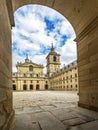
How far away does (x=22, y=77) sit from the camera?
61.1 metres

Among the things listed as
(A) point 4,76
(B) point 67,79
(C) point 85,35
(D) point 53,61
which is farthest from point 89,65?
(D) point 53,61

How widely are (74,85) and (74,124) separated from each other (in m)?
40.4

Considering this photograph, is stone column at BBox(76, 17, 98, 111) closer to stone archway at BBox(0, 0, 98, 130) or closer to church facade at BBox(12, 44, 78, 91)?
stone archway at BBox(0, 0, 98, 130)

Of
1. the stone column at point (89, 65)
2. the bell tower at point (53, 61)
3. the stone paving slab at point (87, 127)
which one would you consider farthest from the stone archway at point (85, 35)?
the bell tower at point (53, 61)

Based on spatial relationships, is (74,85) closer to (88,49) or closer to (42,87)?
(42,87)

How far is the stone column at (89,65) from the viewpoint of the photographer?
190 inches

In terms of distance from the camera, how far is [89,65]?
208 inches

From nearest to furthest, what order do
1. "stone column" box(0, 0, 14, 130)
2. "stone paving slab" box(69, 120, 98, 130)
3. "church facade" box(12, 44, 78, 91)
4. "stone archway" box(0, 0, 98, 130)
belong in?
"stone column" box(0, 0, 14, 130) → "stone paving slab" box(69, 120, 98, 130) → "stone archway" box(0, 0, 98, 130) → "church facade" box(12, 44, 78, 91)

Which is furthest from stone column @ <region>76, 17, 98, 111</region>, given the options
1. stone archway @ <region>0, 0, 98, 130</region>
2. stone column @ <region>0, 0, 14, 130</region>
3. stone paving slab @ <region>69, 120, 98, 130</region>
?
stone column @ <region>0, 0, 14, 130</region>

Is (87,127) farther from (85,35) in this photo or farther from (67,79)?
(67,79)

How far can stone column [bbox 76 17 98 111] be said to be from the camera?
4.84 metres

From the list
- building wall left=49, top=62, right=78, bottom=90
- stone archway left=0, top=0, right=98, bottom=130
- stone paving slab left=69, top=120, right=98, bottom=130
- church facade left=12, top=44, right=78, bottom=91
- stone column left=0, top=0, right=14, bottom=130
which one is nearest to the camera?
stone column left=0, top=0, right=14, bottom=130

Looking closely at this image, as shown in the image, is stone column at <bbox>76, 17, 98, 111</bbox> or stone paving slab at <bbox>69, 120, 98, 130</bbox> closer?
stone paving slab at <bbox>69, 120, 98, 130</bbox>

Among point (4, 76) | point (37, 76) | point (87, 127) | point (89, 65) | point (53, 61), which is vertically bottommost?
point (87, 127)
